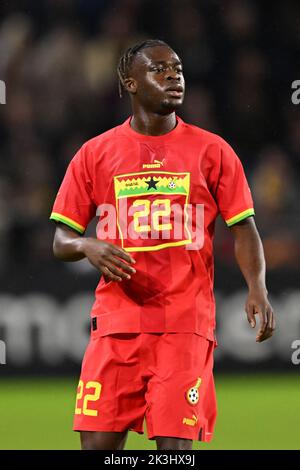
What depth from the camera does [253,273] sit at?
5.40 m

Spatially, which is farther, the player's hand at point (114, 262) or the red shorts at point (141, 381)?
the red shorts at point (141, 381)

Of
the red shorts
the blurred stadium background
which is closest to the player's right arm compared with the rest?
the red shorts

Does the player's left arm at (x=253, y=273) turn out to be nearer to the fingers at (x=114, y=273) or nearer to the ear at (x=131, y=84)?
the fingers at (x=114, y=273)

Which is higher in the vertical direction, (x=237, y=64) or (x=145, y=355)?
(x=237, y=64)

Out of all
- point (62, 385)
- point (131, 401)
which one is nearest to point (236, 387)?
point (62, 385)

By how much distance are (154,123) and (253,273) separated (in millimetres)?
868

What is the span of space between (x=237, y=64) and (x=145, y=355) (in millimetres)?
7755

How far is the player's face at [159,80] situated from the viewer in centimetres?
550

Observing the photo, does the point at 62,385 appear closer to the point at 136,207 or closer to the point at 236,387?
the point at 236,387

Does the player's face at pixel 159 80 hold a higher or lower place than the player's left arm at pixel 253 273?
higher

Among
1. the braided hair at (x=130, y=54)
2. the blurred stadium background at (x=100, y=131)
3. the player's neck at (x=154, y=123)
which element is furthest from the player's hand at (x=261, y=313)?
the blurred stadium background at (x=100, y=131)

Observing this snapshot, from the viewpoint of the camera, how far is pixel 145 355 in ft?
17.4

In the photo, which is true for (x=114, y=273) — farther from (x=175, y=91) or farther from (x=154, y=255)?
(x=175, y=91)

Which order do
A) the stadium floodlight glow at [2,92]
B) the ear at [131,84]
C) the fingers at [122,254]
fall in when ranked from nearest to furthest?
the fingers at [122,254]
the ear at [131,84]
the stadium floodlight glow at [2,92]
